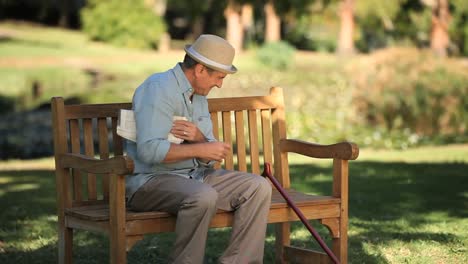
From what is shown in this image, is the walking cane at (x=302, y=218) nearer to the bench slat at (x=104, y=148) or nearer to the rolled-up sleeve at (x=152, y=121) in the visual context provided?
the rolled-up sleeve at (x=152, y=121)

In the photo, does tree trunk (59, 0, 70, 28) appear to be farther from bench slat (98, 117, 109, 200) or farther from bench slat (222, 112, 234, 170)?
bench slat (98, 117, 109, 200)

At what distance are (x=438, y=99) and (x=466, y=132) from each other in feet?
2.54

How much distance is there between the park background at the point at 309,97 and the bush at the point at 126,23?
0.20ft

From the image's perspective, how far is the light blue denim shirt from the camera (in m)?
5.14

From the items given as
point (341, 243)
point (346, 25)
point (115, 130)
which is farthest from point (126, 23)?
Result: point (341, 243)

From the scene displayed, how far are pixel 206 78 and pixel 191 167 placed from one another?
469mm

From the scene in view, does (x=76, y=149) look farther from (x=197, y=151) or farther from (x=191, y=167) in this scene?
(x=197, y=151)

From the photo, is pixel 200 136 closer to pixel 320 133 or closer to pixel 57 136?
pixel 57 136

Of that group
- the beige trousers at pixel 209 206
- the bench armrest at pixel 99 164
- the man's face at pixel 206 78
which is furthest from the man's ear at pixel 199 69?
the bench armrest at pixel 99 164

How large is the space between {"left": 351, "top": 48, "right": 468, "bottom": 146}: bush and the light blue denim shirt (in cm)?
1317

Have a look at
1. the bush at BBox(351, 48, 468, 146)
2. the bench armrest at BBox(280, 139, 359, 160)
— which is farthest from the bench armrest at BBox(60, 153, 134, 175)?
the bush at BBox(351, 48, 468, 146)

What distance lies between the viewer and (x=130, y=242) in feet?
16.8

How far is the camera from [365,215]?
851 centimetres

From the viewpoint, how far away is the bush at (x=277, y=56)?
31469 millimetres
